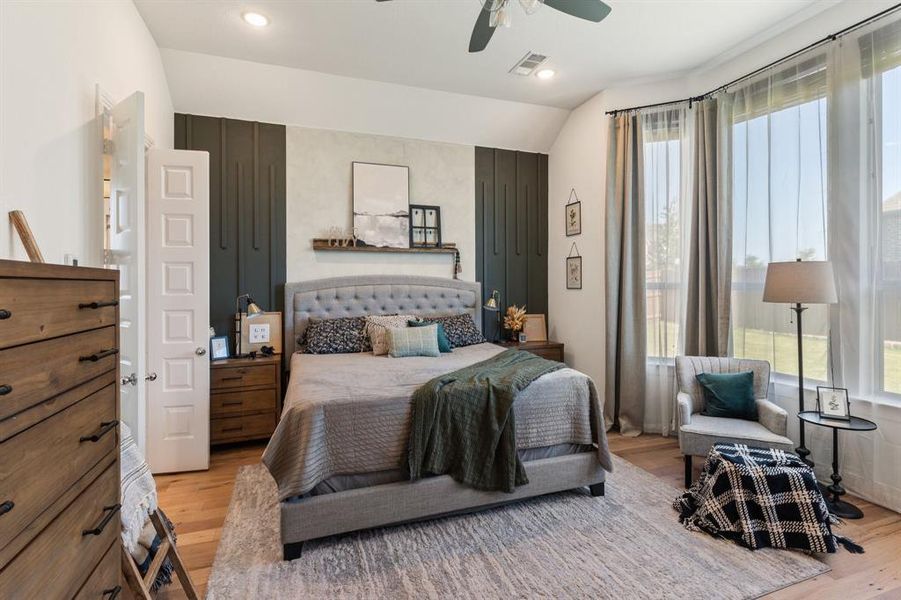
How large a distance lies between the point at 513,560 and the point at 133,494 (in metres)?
1.65

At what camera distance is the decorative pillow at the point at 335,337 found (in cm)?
379

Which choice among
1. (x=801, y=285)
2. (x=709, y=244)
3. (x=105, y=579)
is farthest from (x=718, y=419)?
(x=105, y=579)

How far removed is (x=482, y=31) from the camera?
2.24m

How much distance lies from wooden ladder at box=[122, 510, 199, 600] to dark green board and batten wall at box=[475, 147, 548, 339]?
351 centimetres

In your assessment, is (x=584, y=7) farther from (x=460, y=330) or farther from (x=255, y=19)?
(x=460, y=330)

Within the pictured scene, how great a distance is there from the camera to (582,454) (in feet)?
8.71

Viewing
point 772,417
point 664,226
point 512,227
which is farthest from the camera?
point 512,227

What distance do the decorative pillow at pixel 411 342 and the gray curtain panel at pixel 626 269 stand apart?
1680 mm

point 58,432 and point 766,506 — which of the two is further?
point 766,506

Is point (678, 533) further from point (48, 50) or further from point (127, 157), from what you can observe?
point (48, 50)

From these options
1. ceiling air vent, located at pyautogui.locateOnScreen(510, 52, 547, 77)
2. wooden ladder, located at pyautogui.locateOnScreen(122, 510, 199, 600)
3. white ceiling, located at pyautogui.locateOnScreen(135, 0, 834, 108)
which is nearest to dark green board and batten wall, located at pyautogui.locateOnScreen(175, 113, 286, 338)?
white ceiling, located at pyautogui.locateOnScreen(135, 0, 834, 108)

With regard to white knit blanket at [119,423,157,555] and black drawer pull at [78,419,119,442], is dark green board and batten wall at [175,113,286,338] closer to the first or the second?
white knit blanket at [119,423,157,555]

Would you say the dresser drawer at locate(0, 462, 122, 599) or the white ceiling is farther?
the white ceiling

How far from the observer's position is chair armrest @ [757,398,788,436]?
2723 mm
